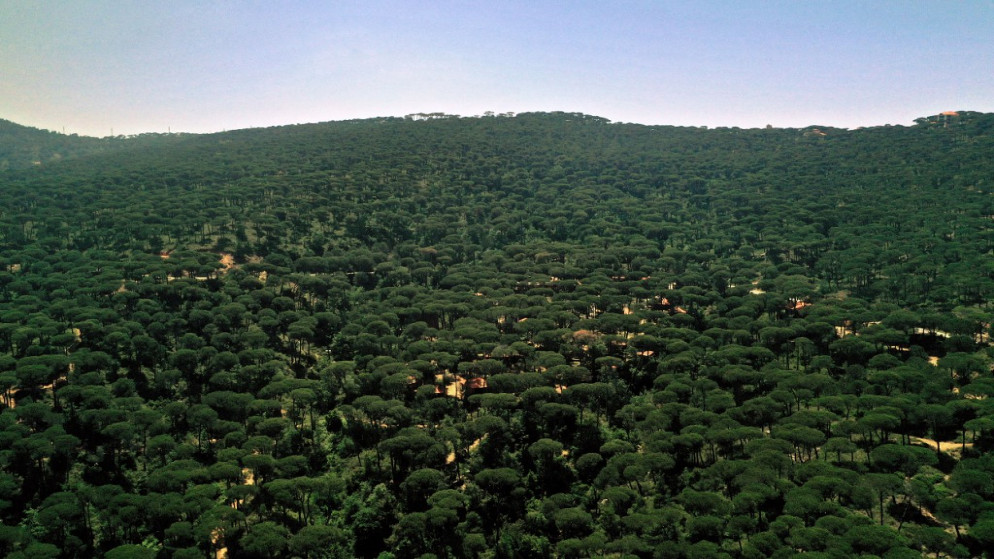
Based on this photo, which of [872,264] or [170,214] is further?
[170,214]

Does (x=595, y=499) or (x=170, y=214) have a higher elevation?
(x=170, y=214)

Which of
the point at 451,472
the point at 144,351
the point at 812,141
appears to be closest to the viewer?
the point at 451,472

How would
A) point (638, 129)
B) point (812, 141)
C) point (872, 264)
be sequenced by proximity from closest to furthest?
point (872, 264) < point (812, 141) < point (638, 129)

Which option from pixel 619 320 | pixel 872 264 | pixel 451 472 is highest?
pixel 872 264

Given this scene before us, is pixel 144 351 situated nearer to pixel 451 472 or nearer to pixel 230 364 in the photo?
pixel 230 364

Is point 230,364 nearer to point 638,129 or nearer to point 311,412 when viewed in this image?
point 311,412

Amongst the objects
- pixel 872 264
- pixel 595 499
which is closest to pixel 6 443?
pixel 595 499
